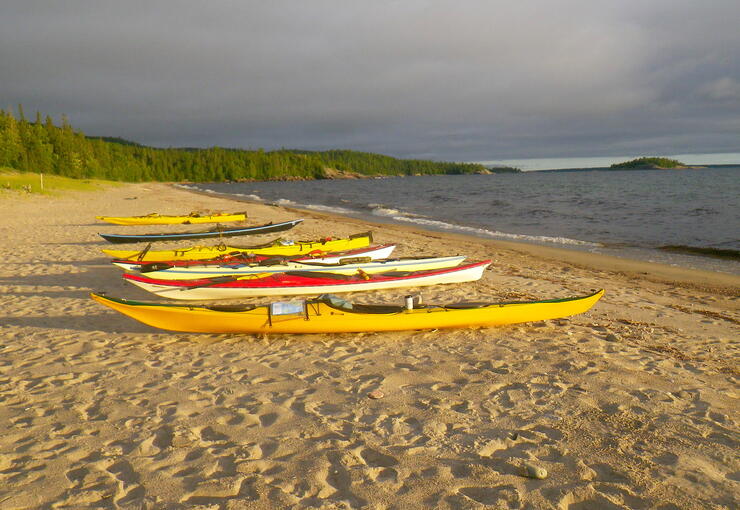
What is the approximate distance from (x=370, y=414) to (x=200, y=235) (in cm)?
1497

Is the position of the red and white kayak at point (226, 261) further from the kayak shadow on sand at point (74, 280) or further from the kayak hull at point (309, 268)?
the kayak shadow on sand at point (74, 280)

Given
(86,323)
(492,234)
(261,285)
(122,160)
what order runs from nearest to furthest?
(86,323)
(261,285)
(492,234)
(122,160)

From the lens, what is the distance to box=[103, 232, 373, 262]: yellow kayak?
1209cm

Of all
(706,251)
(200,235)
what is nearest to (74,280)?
(200,235)

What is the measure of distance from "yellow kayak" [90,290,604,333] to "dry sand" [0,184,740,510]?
0.23 metres

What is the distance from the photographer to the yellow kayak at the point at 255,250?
12094 millimetres

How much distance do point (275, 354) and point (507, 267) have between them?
9.31 m

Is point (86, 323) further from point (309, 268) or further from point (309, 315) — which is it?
point (309, 268)

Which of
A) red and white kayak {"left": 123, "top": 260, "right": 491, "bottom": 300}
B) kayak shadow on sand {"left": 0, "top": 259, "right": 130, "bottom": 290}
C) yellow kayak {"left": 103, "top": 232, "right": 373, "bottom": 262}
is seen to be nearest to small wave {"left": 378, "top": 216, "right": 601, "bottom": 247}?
yellow kayak {"left": 103, "top": 232, "right": 373, "bottom": 262}

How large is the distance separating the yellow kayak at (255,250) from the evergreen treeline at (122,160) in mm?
59679

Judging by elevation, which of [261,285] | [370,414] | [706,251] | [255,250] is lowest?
[706,251]

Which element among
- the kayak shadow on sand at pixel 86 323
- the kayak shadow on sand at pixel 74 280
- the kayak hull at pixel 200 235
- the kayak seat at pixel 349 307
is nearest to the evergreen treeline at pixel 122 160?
the kayak hull at pixel 200 235

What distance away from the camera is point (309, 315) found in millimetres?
7211

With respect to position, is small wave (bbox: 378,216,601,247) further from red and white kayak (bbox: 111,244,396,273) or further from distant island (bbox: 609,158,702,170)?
distant island (bbox: 609,158,702,170)
